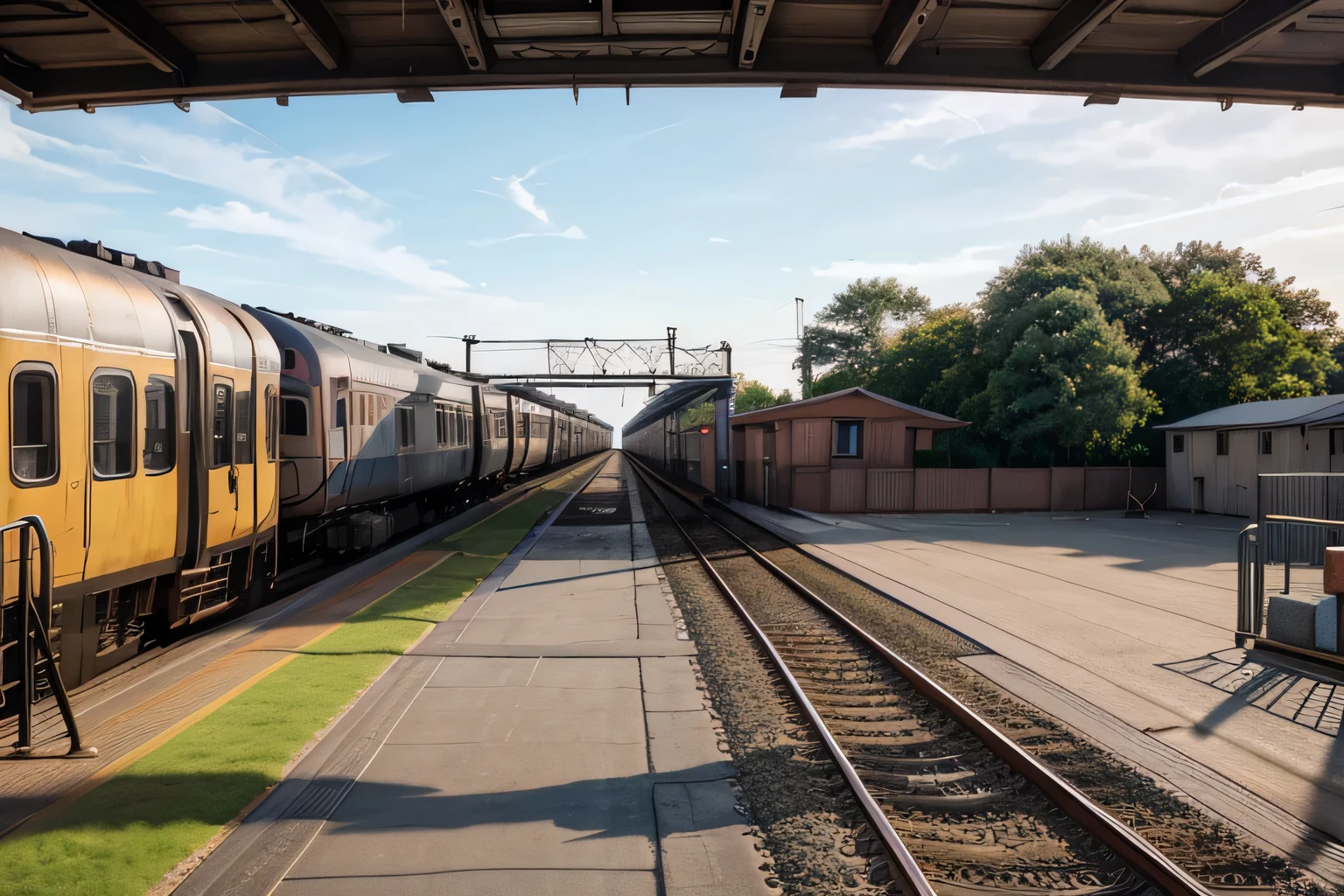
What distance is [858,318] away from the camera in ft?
238

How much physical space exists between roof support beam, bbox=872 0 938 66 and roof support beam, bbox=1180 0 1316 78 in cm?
196

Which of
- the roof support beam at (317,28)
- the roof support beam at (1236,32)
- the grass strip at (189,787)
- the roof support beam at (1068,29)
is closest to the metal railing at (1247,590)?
the roof support beam at (1236,32)

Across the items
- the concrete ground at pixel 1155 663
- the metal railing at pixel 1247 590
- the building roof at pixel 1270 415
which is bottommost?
the concrete ground at pixel 1155 663

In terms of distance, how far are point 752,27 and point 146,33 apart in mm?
3821

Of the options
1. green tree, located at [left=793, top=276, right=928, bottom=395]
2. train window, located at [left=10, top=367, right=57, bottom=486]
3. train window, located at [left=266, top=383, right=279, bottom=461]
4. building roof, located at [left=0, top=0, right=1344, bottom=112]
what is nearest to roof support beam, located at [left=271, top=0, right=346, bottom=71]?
building roof, located at [left=0, top=0, right=1344, bottom=112]

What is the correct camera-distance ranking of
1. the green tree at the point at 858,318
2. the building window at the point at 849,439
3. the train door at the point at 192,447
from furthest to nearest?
the green tree at the point at 858,318
the building window at the point at 849,439
the train door at the point at 192,447

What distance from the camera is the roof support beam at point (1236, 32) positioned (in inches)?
175

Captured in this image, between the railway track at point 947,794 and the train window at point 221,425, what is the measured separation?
6384 millimetres

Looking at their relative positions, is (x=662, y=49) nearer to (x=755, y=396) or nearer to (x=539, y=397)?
(x=539, y=397)

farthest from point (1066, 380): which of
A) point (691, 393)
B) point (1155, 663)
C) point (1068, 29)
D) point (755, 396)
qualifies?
point (755, 396)

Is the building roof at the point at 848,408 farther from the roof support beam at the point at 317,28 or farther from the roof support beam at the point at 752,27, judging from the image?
the roof support beam at the point at 317,28

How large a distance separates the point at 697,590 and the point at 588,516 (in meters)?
12.3

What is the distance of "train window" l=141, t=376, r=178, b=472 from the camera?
7.05m

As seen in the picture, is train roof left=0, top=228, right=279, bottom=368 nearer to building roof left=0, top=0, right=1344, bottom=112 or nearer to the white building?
building roof left=0, top=0, right=1344, bottom=112
